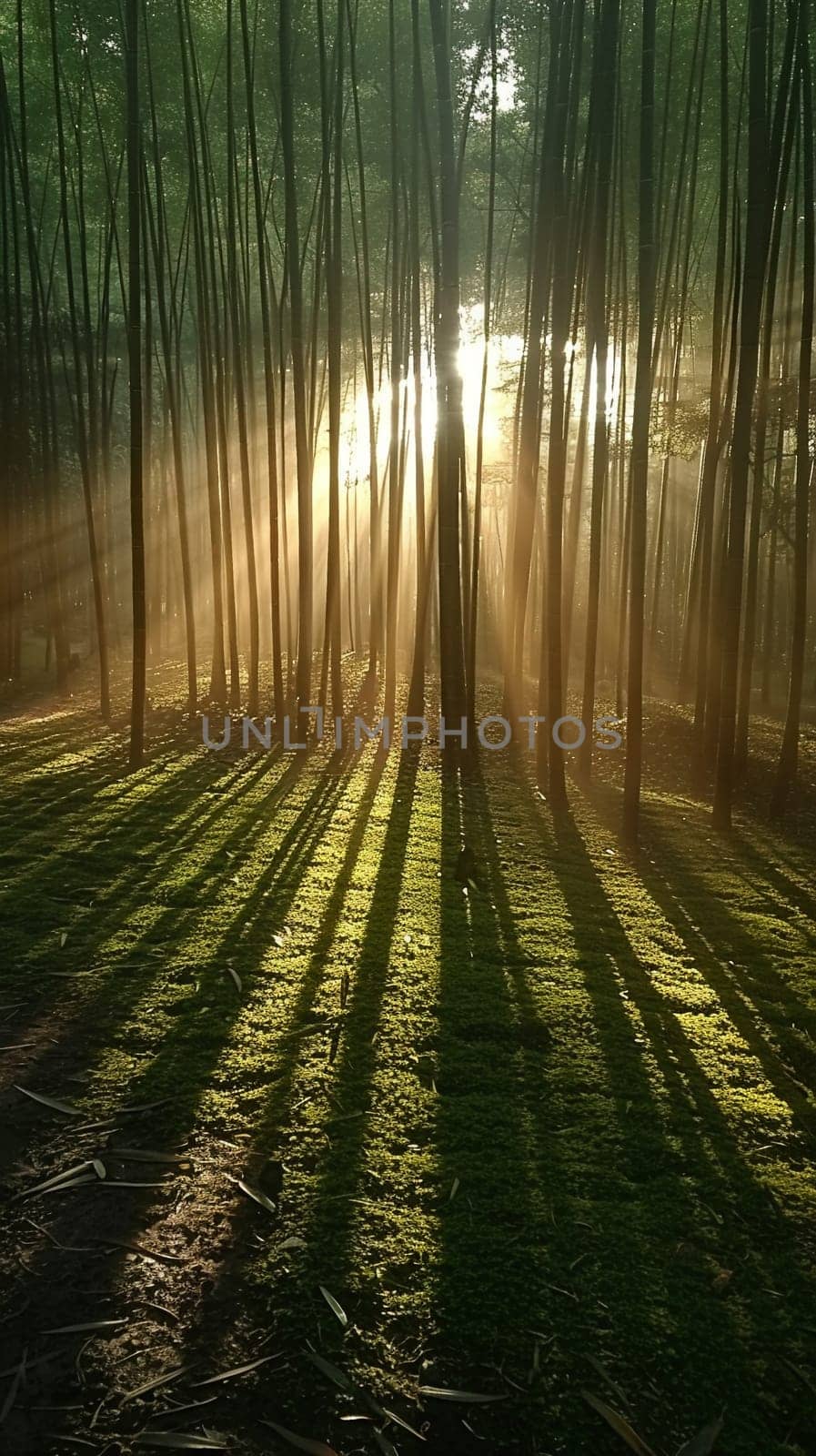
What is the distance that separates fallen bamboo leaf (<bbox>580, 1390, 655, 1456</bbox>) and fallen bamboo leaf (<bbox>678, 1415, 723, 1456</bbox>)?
4cm

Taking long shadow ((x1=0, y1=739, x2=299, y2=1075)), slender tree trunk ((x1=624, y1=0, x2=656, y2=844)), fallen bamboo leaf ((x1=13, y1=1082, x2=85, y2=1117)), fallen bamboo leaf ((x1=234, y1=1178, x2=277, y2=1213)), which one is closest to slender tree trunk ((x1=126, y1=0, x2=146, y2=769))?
long shadow ((x1=0, y1=739, x2=299, y2=1075))

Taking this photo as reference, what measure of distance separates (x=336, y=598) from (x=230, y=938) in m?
3.20

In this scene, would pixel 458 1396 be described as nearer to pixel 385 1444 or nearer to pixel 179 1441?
pixel 385 1444

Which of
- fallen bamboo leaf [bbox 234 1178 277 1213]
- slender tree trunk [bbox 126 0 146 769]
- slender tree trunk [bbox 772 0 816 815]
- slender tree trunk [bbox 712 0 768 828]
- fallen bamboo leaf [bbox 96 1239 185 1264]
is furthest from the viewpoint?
slender tree trunk [bbox 772 0 816 815]

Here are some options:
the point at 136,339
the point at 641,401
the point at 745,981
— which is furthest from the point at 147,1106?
the point at 136,339

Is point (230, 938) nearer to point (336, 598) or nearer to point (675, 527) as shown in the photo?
point (336, 598)

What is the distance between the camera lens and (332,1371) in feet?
3.00

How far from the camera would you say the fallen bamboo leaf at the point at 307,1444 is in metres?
0.83

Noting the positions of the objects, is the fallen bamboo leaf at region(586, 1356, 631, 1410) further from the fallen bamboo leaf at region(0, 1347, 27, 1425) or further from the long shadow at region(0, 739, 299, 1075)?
the long shadow at region(0, 739, 299, 1075)

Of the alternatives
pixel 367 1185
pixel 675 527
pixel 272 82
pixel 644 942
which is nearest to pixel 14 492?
pixel 272 82

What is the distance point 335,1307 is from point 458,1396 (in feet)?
0.56

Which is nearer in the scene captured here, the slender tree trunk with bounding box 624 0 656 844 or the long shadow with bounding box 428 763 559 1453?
the long shadow with bounding box 428 763 559 1453

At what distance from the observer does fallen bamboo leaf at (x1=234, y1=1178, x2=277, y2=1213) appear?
1.16m

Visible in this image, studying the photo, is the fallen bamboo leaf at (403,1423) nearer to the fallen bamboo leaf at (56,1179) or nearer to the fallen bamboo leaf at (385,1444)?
the fallen bamboo leaf at (385,1444)
